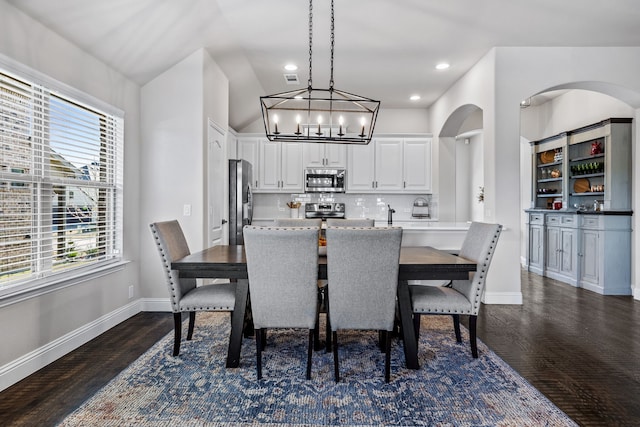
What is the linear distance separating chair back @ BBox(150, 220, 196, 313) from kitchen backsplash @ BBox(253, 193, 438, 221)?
381 centimetres

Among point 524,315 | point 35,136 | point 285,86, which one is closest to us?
point 35,136

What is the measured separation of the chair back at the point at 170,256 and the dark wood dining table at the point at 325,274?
11 cm

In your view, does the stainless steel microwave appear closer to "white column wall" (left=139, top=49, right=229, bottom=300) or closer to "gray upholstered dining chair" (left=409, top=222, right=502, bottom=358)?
"white column wall" (left=139, top=49, right=229, bottom=300)

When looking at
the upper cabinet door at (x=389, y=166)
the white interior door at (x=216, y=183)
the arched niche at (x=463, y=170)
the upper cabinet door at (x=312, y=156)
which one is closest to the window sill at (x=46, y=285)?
the white interior door at (x=216, y=183)

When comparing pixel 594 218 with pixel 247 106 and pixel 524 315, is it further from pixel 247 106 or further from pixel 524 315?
pixel 247 106

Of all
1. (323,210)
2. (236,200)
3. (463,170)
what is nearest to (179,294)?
(236,200)

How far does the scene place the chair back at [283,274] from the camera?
7.39 feet

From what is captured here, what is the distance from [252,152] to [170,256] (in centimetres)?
397

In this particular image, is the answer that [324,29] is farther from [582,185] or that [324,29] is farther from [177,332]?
[582,185]

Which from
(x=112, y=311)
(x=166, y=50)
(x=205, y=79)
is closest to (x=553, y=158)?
(x=205, y=79)

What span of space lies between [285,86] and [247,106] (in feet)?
2.46

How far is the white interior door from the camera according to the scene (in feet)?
13.6

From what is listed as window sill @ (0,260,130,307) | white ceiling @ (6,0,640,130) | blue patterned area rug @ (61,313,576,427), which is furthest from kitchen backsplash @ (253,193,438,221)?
blue patterned area rug @ (61,313,576,427)

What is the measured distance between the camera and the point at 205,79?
3988mm
